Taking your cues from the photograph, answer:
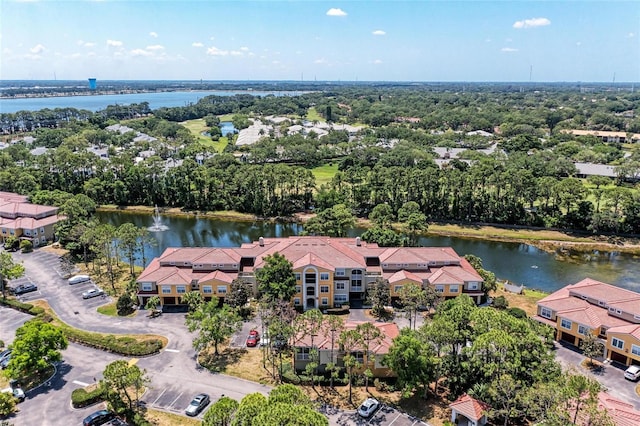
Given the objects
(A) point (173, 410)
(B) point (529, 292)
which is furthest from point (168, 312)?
(B) point (529, 292)

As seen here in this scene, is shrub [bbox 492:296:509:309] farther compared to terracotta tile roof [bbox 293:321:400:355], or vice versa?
shrub [bbox 492:296:509:309]

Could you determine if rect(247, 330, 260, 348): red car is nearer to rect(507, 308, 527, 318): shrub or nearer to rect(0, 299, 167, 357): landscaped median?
rect(0, 299, 167, 357): landscaped median

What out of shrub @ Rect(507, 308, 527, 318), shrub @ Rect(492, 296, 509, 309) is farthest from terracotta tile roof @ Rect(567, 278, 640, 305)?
shrub @ Rect(492, 296, 509, 309)

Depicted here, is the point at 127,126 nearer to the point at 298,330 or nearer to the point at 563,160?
the point at 563,160

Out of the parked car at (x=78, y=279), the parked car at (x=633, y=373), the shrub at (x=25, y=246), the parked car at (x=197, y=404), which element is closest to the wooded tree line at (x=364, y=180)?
the shrub at (x=25, y=246)

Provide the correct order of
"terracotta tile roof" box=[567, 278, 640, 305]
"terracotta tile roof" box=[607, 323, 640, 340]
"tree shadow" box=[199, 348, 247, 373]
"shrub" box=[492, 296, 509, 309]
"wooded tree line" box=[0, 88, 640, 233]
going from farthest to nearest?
"wooded tree line" box=[0, 88, 640, 233] < "shrub" box=[492, 296, 509, 309] < "terracotta tile roof" box=[567, 278, 640, 305] < "tree shadow" box=[199, 348, 247, 373] < "terracotta tile roof" box=[607, 323, 640, 340]
